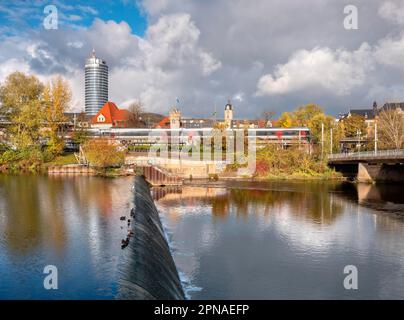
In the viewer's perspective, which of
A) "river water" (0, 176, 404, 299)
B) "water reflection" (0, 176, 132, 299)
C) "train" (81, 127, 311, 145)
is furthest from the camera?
"train" (81, 127, 311, 145)

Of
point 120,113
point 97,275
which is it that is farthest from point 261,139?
point 97,275

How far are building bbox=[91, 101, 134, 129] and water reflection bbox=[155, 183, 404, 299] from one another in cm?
8130

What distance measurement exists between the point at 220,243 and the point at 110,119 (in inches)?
4094

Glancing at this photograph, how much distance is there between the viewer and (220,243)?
2622cm

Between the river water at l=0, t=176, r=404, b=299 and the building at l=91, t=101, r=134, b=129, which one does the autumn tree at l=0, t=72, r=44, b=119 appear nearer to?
the river water at l=0, t=176, r=404, b=299

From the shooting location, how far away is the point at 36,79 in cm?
7981

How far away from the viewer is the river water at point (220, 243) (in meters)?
17.6

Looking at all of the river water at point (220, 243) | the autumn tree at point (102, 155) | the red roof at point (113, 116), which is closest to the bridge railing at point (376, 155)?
the river water at point (220, 243)

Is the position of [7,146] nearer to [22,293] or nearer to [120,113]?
[120,113]

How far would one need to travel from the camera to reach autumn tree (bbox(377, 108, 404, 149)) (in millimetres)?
70625

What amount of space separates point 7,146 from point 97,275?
234 feet

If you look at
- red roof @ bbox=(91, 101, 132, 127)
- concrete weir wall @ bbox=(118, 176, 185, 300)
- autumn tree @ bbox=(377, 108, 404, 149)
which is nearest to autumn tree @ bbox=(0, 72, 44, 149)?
red roof @ bbox=(91, 101, 132, 127)
